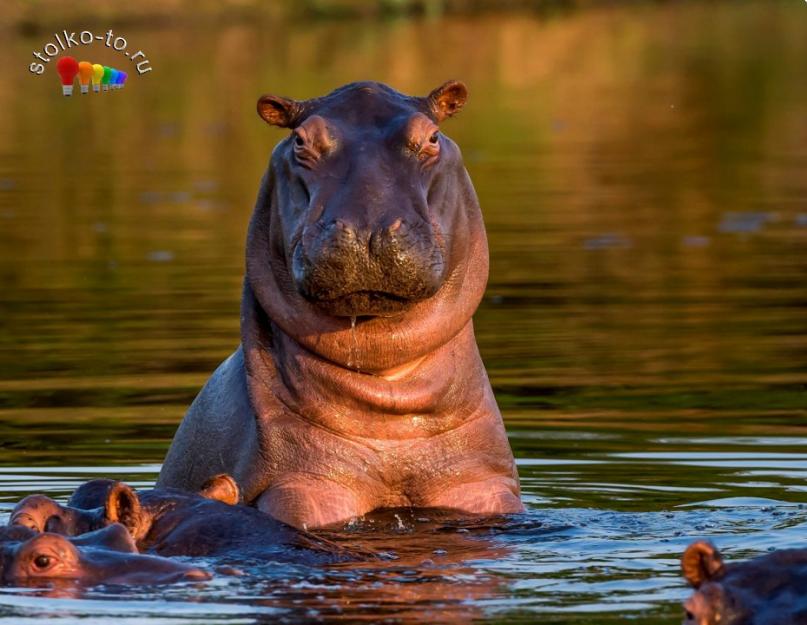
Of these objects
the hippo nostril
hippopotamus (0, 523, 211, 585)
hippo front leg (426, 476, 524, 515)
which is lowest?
hippo front leg (426, 476, 524, 515)

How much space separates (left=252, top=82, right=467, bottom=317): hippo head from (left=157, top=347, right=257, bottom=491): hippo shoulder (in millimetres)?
670

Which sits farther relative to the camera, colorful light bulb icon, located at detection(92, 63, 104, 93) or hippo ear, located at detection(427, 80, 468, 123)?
colorful light bulb icon, located at detection(92, 63, 104, 93)

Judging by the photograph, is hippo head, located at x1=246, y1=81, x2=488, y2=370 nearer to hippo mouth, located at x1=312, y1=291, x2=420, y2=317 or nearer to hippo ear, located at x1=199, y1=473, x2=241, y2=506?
hippo mouth, located at x1=312, y1=291, x2=420, y2=317

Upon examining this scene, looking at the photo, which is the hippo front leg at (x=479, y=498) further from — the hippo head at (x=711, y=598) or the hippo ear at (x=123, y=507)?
the hippo head at (x=711, y=598)

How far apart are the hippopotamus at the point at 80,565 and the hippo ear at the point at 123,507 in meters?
0.28

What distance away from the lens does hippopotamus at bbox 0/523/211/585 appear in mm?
7223

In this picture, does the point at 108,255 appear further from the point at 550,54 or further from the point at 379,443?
the point at 550,54

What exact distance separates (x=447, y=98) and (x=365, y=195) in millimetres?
988

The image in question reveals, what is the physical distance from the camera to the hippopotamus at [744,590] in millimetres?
6082

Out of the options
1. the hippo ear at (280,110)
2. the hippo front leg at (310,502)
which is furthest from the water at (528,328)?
the hippo ear at (280,110)

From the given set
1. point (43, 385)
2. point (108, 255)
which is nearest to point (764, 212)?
point (108, 255)

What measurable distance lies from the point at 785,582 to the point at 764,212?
15956 millimetres

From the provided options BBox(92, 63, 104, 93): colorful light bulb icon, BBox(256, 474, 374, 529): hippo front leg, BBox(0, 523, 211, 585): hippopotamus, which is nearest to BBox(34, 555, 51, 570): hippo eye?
BBox(0, 523, 211, 585): hippopotamus

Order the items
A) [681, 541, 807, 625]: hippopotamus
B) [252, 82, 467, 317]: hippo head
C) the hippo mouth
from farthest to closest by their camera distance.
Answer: the hippo mouth, [252, 82, 467, 317]: hippo head, [681, 541, 807, 625]: hippopotamus
